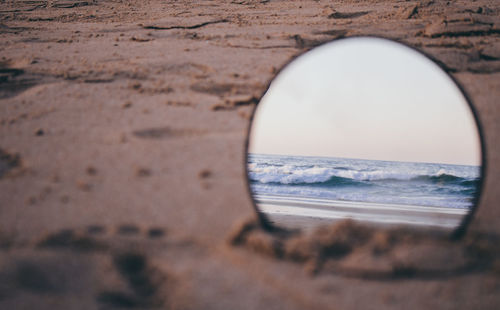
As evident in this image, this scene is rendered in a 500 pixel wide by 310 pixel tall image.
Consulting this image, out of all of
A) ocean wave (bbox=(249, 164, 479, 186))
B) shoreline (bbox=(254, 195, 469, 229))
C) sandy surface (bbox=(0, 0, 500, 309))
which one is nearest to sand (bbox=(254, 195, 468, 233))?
shoreline (bbox=(254, 195, 469, 229))

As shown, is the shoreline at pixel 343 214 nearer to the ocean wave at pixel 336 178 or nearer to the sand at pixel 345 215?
the sand at pixel 345 215

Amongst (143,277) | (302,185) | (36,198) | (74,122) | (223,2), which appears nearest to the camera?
(143,277)

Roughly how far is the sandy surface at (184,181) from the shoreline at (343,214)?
221 cm

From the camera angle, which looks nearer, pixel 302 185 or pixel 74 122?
pixel 74 122


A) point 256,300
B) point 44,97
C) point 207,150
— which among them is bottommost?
point 256,300

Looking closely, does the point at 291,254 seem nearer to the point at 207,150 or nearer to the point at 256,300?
the point at 256,300

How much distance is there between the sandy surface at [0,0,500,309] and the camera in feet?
7.38

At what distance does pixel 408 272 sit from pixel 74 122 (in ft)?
9.86

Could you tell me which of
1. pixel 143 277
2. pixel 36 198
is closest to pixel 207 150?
pixel 143 277

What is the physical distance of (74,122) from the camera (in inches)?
130

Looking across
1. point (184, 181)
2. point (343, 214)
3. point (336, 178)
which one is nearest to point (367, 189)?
point (336, 178)

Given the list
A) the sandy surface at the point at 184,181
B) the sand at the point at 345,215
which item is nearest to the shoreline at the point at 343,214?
the sand at the point at 345,215

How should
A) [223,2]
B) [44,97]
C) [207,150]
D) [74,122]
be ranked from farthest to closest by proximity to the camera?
[223,2]
[44,97]
[74,122]
[207,150]

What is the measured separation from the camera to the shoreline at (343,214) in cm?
524
